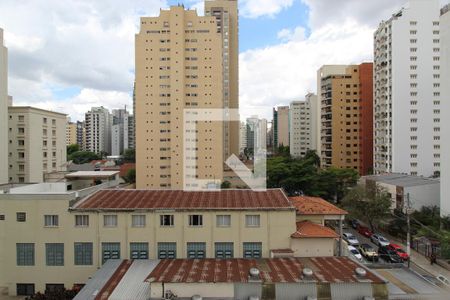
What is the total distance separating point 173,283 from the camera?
1195 cm

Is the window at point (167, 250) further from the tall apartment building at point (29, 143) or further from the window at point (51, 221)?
the tall apartment building at point (29, 143)

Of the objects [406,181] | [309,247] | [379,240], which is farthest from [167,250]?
[406,181]

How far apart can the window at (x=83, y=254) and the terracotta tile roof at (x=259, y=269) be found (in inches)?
146

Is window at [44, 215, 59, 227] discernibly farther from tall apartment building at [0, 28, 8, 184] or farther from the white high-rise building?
the white high-rise building

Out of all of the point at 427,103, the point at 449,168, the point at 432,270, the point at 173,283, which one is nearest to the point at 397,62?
the point at 427,103

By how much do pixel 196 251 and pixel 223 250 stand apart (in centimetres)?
125

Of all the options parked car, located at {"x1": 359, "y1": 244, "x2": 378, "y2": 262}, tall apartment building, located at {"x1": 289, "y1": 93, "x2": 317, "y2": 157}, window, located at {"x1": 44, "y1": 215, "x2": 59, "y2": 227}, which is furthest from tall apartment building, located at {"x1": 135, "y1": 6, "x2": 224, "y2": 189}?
tall apartment building, located at {"x1": 289, "y1": 93, "x2": 317, "y2": 157}

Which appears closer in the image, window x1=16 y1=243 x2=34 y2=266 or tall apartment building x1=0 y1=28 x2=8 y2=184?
window x1=16 y1=243 x2=34 y2=266

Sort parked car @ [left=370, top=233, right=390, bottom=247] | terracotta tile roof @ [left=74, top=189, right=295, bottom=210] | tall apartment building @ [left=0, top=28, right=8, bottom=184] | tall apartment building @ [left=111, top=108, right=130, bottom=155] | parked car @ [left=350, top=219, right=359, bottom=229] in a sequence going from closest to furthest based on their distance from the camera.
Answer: terracotta tile roof @ [left=74, top=189, right=295, bottom=210], parked car @ [left=370, top=233, right=390, bottom=247], parked car @ [left=350, top=219, right=359, bottom=229], tall apartment building @ [left=0, top=28, right=8, bottom=184], tall apartment building @ [left=111, top=108, right=130, bottom=155]

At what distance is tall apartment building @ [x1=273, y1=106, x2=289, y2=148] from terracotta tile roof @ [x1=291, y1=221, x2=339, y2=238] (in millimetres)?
91082

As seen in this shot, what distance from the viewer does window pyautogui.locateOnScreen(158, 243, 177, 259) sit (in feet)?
53.0

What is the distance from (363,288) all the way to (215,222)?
22.4 ft

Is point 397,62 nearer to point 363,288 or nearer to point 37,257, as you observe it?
point 363,288

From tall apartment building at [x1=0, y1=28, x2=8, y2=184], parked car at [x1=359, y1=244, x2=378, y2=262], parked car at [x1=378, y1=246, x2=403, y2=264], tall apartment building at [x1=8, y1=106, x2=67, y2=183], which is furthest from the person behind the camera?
tall apartment building at [x1=8, y1=106, x2=67, y2=183]
